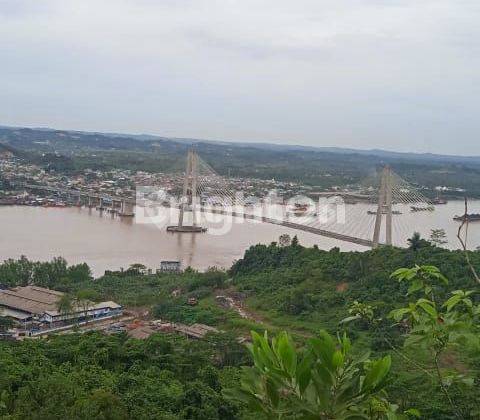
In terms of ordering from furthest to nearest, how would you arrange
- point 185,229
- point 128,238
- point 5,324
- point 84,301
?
point 185,229 → point 128,238 → point 84,301 → point 5,324

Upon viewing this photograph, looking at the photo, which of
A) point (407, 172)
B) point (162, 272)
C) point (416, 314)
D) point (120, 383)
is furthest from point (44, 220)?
point (407, 172)

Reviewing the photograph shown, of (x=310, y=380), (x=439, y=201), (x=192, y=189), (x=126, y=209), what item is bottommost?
(x=126, y=209)

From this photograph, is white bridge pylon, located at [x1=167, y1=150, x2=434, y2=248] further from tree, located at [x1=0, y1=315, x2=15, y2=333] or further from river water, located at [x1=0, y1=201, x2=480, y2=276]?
tree, located at [x1=0, y1=315, x2=15, y2=333]

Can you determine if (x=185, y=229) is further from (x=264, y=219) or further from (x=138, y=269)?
(x=138, y=269)

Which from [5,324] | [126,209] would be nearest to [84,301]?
[5,324]

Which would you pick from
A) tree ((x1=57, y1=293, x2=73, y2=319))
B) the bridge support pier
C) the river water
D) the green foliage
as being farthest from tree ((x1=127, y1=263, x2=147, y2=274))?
the bridge support pier
